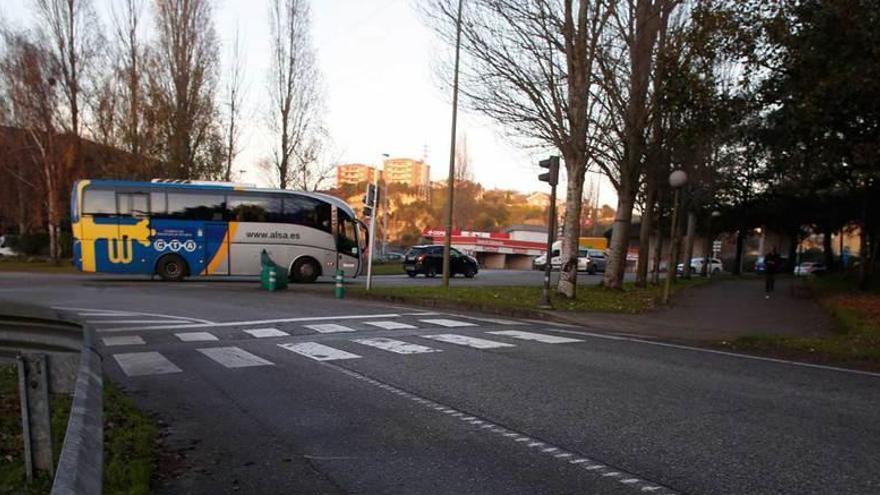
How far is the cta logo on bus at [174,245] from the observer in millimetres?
23719

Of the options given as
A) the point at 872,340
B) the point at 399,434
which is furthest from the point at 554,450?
the point at 872,340

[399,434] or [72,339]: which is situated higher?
[72,339]

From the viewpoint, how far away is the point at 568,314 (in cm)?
1456

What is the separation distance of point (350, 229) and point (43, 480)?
2230 cm

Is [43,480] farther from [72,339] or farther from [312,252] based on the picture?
[312,252]

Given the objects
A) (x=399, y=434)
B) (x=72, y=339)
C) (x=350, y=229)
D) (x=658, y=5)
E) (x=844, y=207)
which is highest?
(x=658, y=5)

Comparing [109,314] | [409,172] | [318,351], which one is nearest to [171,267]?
[109,314]

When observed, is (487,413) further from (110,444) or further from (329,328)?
(329,328)

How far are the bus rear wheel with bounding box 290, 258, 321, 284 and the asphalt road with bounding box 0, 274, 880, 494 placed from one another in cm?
1379

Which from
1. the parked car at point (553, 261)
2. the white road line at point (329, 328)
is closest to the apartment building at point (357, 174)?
the parked car at point (553, 261)

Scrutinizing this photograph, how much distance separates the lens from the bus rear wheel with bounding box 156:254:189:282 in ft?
78.3

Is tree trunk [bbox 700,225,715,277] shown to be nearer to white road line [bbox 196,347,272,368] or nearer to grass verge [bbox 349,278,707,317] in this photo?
grass verge [bbox 349,278,707,317]

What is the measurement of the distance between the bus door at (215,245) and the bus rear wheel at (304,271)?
2509 millimetres

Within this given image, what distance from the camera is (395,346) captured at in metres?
9.69
